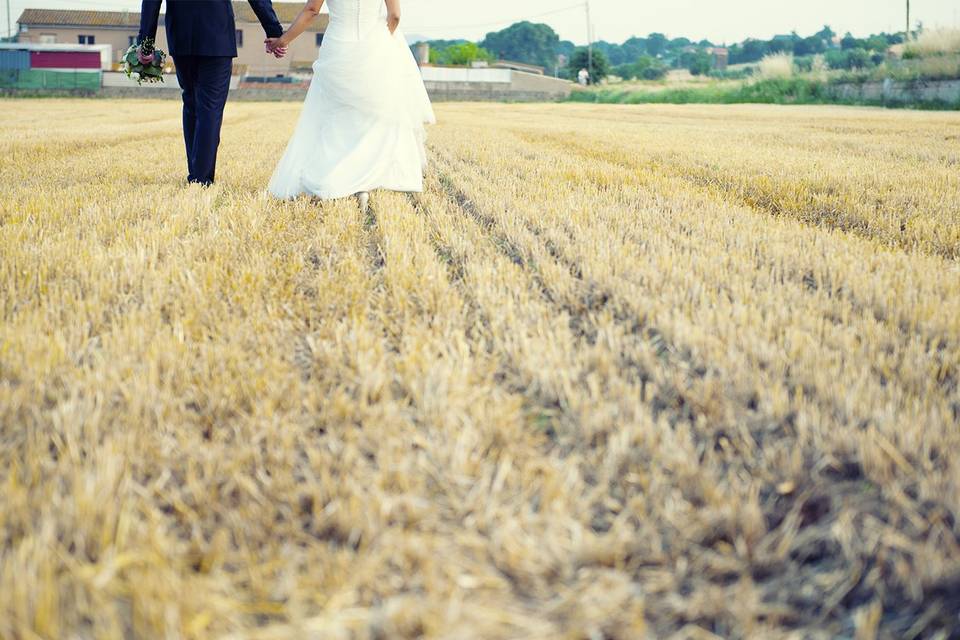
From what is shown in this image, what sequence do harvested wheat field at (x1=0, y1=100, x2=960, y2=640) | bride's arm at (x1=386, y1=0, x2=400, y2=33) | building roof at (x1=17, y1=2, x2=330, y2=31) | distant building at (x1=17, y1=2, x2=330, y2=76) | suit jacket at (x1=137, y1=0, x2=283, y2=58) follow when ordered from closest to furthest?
harvested wheat field at (x1=0, y1=100, x2=960, y2=640) → bride's arm at (x1=386, y1=0, x2=400, y2=33) → suit jacket at (x1=137, y1=0, x2=283, y2=58) → distant building at (x1=17, y1=2, x2=330, y2=76) → building roof at (x1=17, y1=2, x2=330, y2=31)

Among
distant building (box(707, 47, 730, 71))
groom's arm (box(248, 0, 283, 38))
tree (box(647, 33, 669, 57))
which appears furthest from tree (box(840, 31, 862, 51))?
groom's arm (box(248, 0, 283, 38))

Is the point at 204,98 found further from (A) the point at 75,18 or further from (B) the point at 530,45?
(B) the point at 530,45

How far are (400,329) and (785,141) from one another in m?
10.1

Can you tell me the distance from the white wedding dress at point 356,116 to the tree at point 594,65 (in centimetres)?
6401

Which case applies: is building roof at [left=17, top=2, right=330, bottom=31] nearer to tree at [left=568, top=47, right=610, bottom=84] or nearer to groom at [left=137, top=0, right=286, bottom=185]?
tree at [left=568, top=47, right=610, bottom=84]

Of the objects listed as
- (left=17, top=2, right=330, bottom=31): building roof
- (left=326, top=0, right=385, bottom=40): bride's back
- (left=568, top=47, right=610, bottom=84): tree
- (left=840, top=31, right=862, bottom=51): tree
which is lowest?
(left=326, top=0, right=385, bottom=40): bride's back

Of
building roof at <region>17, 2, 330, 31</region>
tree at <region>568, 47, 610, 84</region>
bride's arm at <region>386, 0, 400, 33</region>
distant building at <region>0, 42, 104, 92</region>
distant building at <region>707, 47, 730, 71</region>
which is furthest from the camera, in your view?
distant building at <region>707, 47, 730, 71</region>

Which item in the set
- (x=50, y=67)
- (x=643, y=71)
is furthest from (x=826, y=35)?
(x=50, y=67)

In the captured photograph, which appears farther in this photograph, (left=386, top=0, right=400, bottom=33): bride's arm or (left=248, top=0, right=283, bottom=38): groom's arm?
(left=248, top=0, right=283, bottom=38): groom's arm

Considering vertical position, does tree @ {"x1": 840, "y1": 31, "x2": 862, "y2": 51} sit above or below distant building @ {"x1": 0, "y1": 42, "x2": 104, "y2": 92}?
above

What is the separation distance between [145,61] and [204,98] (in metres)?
0.89

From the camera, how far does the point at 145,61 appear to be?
609 cm

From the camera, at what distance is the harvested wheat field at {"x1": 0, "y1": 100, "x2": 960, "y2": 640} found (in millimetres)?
1109

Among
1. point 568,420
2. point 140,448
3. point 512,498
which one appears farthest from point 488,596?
point 140,448
